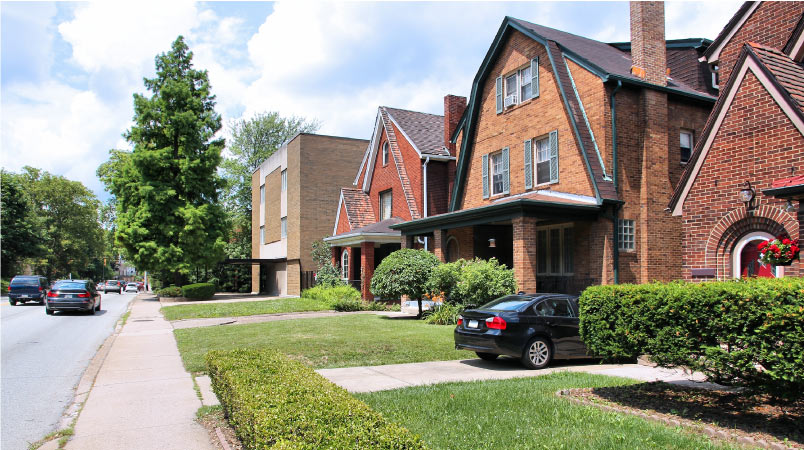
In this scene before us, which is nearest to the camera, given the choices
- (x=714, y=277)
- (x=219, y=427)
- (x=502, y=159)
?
(x=219, y=427)

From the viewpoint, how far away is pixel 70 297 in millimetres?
24609

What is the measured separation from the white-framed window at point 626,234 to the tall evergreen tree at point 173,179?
2811 centimetres

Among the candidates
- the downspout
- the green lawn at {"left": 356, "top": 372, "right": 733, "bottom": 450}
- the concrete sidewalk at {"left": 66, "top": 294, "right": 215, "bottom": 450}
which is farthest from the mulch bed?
the downspout

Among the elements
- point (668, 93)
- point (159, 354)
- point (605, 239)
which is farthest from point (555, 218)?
point (159, 354)

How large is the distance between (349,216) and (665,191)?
658 inches

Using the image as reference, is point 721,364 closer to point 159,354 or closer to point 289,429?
point 289,429

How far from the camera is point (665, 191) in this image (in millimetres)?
17203

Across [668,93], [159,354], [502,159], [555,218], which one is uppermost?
[668,93]

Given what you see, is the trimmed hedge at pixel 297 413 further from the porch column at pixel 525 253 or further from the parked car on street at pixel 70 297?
the parked car on street at pixel 70 297

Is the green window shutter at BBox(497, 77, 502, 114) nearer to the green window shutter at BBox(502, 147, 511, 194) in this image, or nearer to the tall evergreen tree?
the green window shutter at BBox(502, 147, 511, 194)

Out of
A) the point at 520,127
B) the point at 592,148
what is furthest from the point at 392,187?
the point at 592,148

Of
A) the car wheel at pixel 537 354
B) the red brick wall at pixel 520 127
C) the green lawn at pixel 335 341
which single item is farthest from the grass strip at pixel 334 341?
the red brick wall at pixel 520 127

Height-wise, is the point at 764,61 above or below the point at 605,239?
above

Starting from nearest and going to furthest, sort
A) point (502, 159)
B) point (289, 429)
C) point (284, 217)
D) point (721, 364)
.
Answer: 1. point (289, 429)
2. point (721, 364)
3. point (502, 159)
4. point (284, 217)
